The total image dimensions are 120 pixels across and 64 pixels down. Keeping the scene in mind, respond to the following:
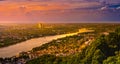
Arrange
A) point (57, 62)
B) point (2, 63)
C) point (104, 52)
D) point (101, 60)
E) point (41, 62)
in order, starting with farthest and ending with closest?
1. point (2, 63)
2. point (41, 62)
3. point (57, 62)
4. point (104, 52)
5. point (101, 60)

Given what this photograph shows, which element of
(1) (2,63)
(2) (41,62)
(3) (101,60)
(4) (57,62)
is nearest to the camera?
(3) (101,60)

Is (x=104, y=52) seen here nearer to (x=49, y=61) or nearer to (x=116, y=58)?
(x=116, y=58)

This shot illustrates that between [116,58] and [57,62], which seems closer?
[116,58]

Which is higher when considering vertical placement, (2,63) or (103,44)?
(103,44)

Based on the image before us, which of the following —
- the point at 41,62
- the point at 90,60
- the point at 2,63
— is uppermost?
the point at 90,60

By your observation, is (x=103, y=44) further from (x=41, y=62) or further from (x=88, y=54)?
(x=41, y=62)

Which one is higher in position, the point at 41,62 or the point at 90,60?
the point at 90,60

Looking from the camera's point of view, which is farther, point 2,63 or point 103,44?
point 2,63

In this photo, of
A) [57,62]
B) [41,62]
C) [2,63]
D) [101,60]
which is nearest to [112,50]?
[101,60]

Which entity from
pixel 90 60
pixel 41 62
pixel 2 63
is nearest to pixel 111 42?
pixel 90 60
